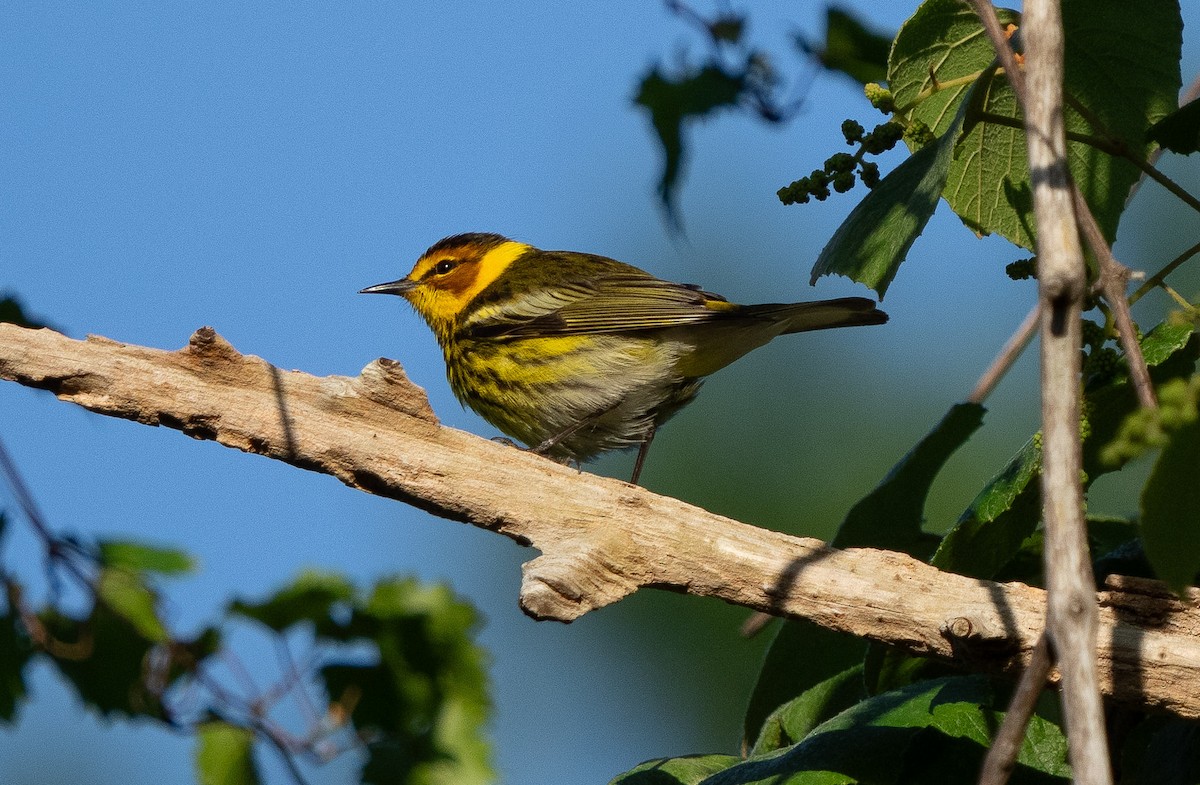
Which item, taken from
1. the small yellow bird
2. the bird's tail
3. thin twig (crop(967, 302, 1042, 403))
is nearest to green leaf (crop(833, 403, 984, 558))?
thin twig (crop(967, 302, 1042, 403))

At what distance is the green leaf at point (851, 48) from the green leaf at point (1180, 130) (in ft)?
4.61

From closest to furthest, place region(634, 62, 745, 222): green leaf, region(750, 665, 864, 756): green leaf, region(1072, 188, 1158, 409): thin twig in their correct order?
region(1072, 188, 1158, 409): thin twig < region(750, 665, 864, 756): green leaf < region(634, 62, 745, 222): green leaf

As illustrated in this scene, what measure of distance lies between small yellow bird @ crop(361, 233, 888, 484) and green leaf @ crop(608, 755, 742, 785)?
2208mm

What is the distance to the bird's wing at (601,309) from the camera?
514 cm

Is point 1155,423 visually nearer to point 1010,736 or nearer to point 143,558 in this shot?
point 1010,736

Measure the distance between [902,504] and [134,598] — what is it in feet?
6.36

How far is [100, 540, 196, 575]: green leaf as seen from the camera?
9.34 ft

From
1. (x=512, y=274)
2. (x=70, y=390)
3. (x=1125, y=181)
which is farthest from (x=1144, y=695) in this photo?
(x=512, y=274)

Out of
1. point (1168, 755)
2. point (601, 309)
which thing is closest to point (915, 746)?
point (1168, 755)

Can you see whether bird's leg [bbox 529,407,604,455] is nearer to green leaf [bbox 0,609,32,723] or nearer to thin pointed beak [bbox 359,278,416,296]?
thin pointed beak [bbox 359,278,416,296]

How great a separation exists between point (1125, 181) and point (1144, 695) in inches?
46.1

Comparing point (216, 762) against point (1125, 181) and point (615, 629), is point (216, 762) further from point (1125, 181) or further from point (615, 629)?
point (615, 629)

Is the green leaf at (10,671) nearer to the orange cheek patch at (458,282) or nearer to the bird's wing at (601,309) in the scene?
the bird's wing at (601,309)

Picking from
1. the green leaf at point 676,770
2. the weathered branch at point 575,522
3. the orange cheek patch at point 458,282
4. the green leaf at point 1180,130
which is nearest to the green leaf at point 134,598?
the weathered branch at point 575,522
